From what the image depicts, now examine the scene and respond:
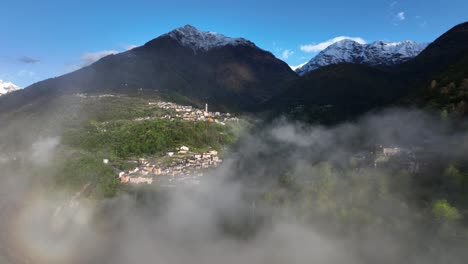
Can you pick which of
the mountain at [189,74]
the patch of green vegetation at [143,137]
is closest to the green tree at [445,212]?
the patch of green vegetation at [143,137]

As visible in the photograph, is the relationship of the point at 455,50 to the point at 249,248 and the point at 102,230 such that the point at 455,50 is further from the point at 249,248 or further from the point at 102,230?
the point at 102,230

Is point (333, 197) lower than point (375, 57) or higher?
lower

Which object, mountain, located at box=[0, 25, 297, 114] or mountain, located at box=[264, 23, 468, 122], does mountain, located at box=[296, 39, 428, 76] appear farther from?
mountain, located at box=[264, 23, 468, 122]

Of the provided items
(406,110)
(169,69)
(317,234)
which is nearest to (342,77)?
(406,110)

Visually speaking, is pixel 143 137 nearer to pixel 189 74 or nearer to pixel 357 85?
pixel 357 85

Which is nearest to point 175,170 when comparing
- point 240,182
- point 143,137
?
point 240,182

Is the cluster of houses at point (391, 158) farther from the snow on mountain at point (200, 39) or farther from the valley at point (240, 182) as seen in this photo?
the snow on mountain at point (200, 39)
